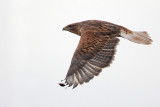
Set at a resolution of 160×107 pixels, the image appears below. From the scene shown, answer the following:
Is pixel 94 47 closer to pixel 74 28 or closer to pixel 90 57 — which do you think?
pixel 90 57

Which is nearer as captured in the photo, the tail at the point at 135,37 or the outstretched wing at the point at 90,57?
the outstretched wing at the point at 90,57

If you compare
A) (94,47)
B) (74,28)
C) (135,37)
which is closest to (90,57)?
(94,47)

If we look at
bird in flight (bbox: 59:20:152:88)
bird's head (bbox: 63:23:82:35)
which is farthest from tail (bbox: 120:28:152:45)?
bird's head (bbox: 63:23:82:35)

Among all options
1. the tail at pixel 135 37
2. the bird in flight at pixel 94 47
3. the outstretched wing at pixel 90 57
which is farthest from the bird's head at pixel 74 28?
the tail at pixel 135 37

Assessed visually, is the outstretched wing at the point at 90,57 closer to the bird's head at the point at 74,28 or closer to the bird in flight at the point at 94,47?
the bird in flight at the point at 94,47

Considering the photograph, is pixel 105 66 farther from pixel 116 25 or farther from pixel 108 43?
pixel 116 25

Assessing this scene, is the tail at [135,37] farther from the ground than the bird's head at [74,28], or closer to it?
closer to it

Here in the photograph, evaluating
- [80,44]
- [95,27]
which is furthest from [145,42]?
[80,44]
